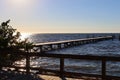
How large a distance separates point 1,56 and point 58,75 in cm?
253

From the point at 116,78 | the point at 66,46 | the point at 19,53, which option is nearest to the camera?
the point at 116,78

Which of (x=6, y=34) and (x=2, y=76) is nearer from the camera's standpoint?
(x=2, y=76)

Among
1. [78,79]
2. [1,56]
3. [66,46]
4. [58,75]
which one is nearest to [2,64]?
[1,56]

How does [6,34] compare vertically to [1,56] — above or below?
above

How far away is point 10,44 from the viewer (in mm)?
11992

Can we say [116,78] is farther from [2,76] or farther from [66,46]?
[66,46]

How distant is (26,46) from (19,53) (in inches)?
34.9

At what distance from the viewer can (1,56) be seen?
1159 cm

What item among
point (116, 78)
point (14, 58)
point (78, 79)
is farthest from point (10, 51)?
point (116, 78)

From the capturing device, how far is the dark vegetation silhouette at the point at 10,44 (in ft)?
38.1

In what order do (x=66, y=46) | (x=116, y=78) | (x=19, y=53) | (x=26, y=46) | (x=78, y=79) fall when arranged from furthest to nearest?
1. (x=66, y=46)
2. (x=26, y=46)
3. (x=19, y=53)
4. (x=78, y=79)
5. (x=116, y=78)

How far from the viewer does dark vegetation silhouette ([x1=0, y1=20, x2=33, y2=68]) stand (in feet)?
38.1

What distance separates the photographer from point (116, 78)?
30.9ft

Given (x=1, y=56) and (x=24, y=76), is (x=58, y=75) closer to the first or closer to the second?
(x=24, y=76)
